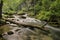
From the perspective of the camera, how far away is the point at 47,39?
12.4 m

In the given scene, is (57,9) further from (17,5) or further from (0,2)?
(17,5)

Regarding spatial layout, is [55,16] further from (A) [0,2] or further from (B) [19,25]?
(A) [0,2]

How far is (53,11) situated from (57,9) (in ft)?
2.77

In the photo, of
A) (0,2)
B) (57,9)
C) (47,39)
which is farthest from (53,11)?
(47,39)

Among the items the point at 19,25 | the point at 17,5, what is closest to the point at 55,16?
the point at 19,25

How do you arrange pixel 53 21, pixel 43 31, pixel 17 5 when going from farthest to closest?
1. pixel 17 5
2. pixel 53 21
3. pixel 43 31

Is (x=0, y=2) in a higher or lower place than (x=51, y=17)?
higher

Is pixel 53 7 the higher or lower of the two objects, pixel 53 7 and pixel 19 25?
the higher

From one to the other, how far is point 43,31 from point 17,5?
46.1m

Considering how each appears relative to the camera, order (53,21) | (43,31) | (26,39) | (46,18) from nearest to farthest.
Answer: (26,39)
(43,31)
(53,21)
(46,18)

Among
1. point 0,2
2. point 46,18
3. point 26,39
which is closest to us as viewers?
point 26,39

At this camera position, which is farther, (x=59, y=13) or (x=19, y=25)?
(x=59, y=13)

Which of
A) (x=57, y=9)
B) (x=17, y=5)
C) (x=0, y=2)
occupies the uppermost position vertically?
(x=0, y=2)

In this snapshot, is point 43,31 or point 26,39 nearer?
point 26,39
